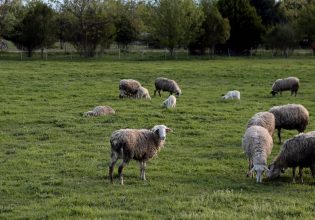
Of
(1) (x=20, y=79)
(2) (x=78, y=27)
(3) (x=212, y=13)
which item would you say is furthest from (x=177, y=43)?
(1) (x=20, y=79)

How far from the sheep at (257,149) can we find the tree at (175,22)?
5350 centimetres

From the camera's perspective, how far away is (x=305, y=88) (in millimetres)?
33719

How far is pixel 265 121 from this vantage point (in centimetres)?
1546

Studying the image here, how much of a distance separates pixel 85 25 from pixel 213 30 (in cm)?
1743

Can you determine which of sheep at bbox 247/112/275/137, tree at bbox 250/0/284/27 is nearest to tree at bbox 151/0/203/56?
tree at bbox 250/0/284/27

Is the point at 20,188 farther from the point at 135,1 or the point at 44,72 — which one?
the point at 135,1

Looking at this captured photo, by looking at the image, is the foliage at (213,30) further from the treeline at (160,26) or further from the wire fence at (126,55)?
the wire fence at (126,55)

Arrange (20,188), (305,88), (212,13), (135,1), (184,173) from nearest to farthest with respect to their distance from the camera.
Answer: (20,188) < (184,173) < (305,88) < (212,13) < (135,1)

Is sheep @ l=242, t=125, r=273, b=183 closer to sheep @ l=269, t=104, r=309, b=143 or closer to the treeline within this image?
sheep @ l=269, t=104, r=309, b=143

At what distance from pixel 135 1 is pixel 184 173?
8194 centimetres

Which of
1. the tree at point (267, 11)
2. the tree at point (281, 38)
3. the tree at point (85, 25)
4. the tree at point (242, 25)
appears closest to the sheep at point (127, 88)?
the tree at point (85, 25)

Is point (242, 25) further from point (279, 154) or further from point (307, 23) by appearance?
point (279, 154)

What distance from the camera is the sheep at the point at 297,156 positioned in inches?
480

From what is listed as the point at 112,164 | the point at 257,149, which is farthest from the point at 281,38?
the point at 112,164
